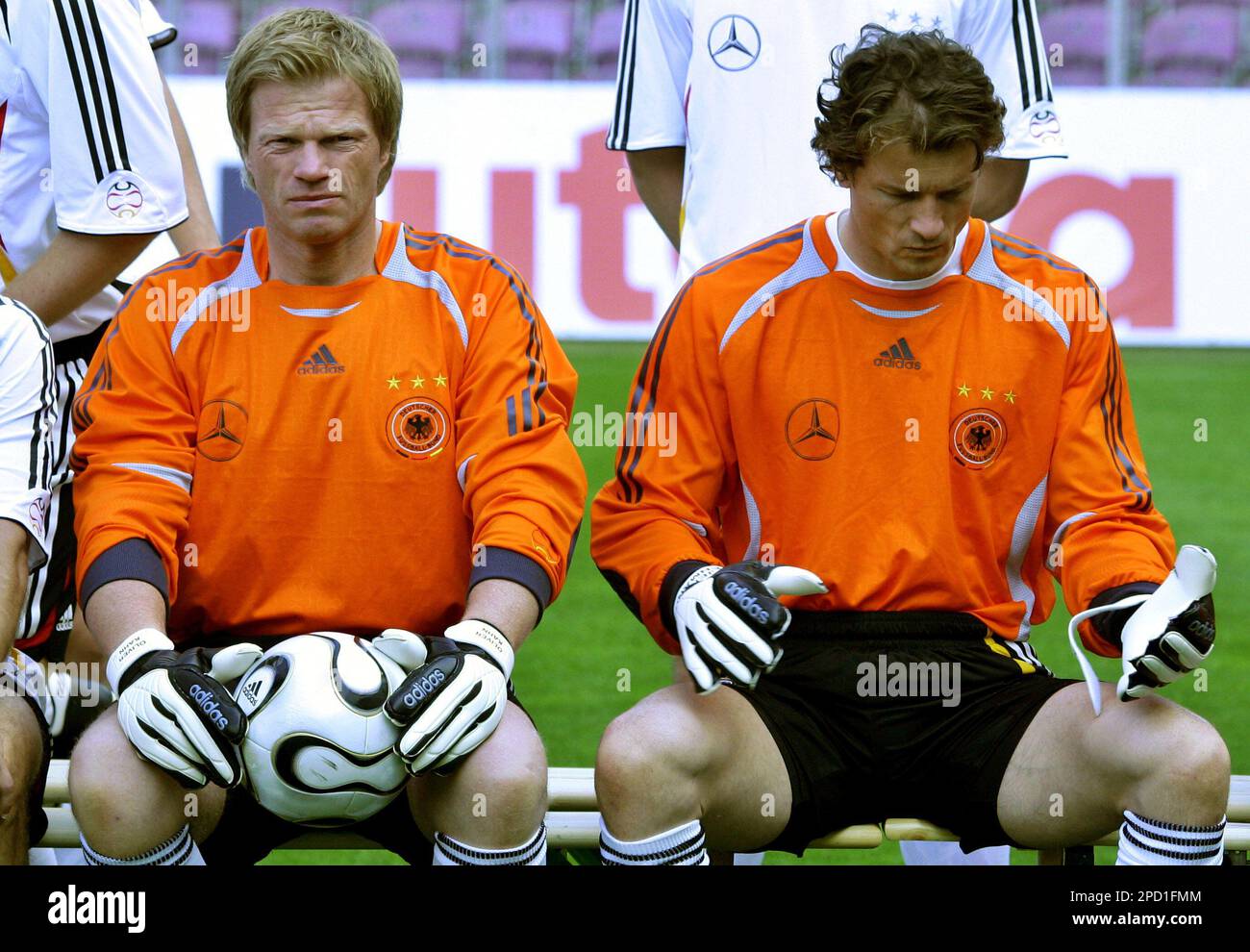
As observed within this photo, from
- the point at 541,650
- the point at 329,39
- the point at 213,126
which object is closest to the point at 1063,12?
the point at 213,126

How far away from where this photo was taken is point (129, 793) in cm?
265

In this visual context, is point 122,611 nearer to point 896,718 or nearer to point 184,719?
point 184,719

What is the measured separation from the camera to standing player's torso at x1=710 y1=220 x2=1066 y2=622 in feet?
10.2

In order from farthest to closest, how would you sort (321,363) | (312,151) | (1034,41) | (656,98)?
(656,98), (1034,41), (321,363), (312,151)

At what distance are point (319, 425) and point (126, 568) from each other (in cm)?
42

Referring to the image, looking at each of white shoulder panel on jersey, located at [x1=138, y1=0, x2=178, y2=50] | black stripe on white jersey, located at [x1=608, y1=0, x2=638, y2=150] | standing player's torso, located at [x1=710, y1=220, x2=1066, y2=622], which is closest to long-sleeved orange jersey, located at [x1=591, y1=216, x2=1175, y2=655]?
standing player's torso, located at [x1=710, y1=220, x2=1066, y2=622]

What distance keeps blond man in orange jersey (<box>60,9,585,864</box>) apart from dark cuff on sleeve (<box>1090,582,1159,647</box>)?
35.3 inches

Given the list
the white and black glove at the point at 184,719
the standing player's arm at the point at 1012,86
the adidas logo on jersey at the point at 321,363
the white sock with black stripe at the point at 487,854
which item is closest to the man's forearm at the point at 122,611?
the white and black glove at the point at 184,719

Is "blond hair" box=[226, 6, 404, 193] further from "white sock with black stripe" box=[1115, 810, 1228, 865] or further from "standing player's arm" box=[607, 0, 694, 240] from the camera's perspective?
"white sock with black stripe" box=[1115, 810, 1228, 865]

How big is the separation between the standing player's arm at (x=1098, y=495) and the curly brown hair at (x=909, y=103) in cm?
39

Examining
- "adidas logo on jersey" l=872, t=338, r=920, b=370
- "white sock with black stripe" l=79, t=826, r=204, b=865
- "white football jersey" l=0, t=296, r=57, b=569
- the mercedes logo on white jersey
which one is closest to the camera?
"white sock with black stripe" l=79, t=826, r=204, b=865

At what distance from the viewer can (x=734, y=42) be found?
3.77 meters

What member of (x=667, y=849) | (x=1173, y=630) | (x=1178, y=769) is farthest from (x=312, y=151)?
(x=1178, y=769)

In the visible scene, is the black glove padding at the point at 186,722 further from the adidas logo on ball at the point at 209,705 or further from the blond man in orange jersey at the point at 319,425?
the blond man in orange jersey at the point at 319,425
